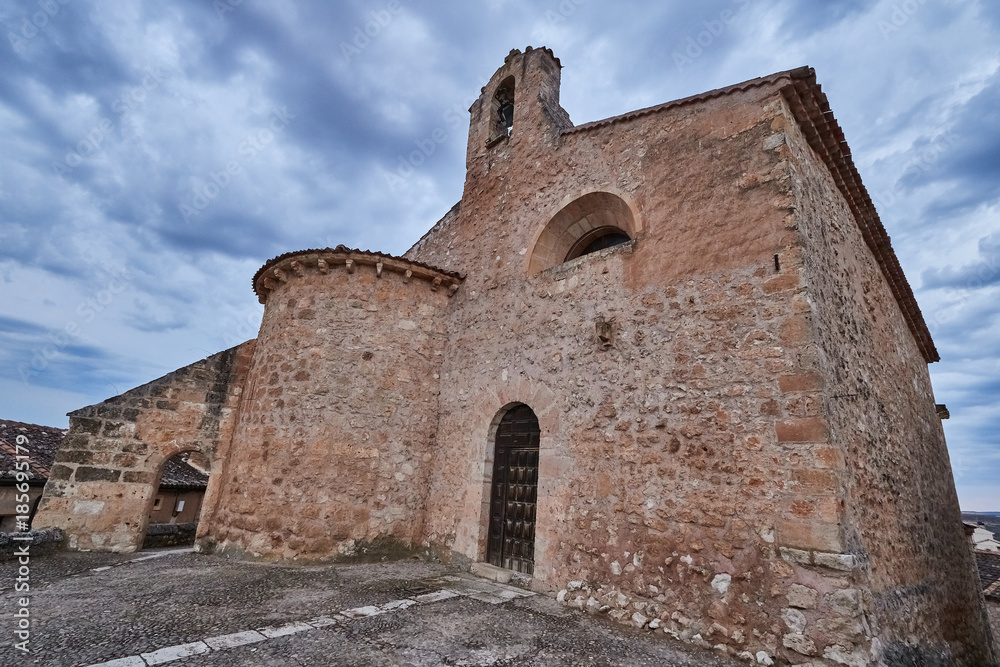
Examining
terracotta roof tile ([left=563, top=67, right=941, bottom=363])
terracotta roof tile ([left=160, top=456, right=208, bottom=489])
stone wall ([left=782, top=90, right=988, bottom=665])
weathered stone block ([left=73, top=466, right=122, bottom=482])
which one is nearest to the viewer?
stone wall ([left=782, top=90, right=988, bottom=665])

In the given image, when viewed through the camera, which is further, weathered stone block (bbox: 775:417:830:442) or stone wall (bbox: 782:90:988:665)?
stone wall (bbox: 782:90:988:665)

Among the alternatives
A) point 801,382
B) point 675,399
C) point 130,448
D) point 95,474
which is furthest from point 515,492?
point 95,474

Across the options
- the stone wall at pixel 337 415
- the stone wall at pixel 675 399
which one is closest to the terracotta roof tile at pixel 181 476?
the stone wall at pixel 337 415

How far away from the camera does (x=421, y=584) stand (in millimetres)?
5227

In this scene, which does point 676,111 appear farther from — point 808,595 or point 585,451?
point 808,595

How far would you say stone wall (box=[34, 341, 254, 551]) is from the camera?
669 cm

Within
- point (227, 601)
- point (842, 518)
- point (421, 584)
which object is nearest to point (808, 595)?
point (842, 518)

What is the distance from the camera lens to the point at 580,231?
282 inches

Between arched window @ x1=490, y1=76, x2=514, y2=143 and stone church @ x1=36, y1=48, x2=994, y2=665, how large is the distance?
22.5 inches

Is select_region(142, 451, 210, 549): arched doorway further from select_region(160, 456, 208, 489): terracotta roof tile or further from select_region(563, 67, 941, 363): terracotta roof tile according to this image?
select_region(563, 67, 941, 363): terracotta roof tile

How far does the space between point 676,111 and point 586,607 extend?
19.0ft

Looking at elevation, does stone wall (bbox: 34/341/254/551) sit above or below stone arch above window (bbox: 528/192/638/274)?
below

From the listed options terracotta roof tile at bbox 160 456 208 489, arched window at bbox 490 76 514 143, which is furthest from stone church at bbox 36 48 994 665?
terracotta roof tile at bbox 160 456 208 489

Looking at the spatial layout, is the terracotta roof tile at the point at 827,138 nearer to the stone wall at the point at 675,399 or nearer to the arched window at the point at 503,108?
the stone wall at the point at 675,399
